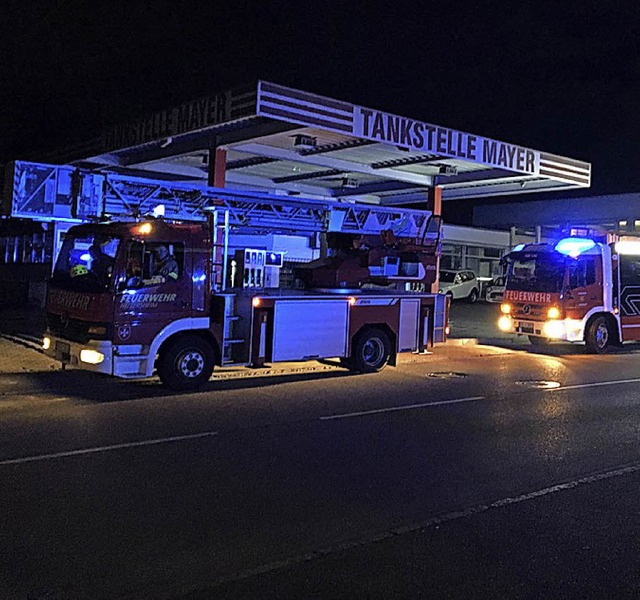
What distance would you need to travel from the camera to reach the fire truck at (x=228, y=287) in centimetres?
1071

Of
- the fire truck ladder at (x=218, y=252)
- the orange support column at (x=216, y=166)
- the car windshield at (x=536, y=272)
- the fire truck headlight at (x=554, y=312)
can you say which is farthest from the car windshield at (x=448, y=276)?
the fire truck ladder at (x=218, y=252)

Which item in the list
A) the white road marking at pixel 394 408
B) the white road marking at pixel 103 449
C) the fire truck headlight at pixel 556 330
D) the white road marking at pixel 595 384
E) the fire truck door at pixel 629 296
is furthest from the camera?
the fire truck door at pixel 629 296

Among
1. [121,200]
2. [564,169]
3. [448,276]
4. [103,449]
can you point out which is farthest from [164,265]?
[448,276]

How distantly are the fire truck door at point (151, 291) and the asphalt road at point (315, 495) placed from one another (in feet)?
3.20

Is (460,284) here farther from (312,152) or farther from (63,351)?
(63,351)

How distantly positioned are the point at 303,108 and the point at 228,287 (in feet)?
14.2

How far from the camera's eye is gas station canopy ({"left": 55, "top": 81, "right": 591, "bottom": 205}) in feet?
50.2

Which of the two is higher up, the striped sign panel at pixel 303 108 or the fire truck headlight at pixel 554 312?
the striped sign panel at pixel 303 108

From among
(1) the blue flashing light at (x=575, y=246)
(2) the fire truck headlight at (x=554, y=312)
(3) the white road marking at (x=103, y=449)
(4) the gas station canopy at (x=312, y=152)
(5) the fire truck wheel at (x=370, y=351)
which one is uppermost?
(4) the gas station canopy at (x=312, y=152)

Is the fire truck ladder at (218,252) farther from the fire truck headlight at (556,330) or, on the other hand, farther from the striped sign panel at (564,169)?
the striped sign panel at (564,169)

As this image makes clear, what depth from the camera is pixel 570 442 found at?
8.12 m

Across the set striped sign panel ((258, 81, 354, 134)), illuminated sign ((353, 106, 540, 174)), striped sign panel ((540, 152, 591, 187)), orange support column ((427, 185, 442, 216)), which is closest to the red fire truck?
striped sign panel ((258, 81, 354, 134))

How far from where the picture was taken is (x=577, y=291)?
17688 mm

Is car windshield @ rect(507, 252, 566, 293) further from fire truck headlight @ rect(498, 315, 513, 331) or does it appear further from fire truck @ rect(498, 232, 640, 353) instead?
fire truck headlight @ rect(498, 315, 513, 331)
